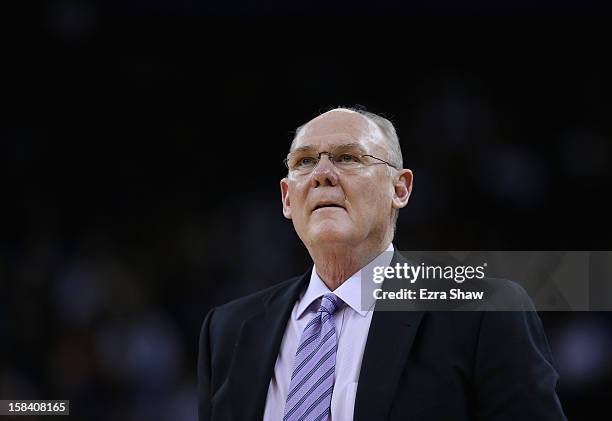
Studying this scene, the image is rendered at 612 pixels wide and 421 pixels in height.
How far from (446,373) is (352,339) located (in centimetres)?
26

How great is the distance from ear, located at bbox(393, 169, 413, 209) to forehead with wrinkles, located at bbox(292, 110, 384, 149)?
13 centimetres

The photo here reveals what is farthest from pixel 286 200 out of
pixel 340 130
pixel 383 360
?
pixel 383 360

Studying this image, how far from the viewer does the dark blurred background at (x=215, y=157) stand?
379cm

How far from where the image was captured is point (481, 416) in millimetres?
1743

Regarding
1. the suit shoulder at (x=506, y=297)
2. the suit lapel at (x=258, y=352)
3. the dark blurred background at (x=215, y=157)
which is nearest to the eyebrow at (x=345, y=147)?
the suit lapel at (x=258, y=352)

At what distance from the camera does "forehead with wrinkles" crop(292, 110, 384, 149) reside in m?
2.08

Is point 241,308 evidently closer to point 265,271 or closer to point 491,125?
point 265,271

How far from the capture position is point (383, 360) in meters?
1.80

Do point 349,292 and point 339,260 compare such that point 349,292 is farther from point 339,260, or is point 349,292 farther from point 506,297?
point 506,297

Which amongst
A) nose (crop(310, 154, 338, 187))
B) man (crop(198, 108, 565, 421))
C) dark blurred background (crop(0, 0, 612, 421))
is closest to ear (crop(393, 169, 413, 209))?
man (crop(198, 108, 565, 421))

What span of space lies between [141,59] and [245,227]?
1.08 m

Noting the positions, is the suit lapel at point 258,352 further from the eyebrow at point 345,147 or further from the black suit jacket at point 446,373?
the eyebrow at point 345,147

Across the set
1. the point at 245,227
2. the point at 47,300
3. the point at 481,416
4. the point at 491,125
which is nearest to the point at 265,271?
the point at 245,227

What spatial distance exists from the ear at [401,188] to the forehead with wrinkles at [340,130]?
128mm
